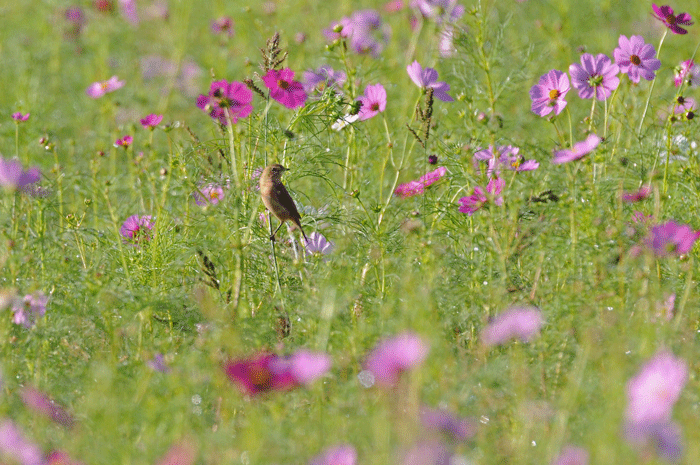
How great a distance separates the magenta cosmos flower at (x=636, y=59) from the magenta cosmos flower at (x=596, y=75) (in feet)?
0.10

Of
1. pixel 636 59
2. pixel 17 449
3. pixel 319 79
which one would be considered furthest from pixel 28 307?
pixel 636 59

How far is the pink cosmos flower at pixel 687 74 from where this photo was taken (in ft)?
6.01

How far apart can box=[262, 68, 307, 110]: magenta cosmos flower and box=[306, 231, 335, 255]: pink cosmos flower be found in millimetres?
293

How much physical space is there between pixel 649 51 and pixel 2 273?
4.99 ft

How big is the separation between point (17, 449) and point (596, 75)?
1.42 meters

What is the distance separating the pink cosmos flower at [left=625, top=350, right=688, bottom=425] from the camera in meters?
0.96

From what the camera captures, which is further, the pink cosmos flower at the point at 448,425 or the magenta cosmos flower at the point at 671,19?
the magenta cosmos flower at the point at 671,19

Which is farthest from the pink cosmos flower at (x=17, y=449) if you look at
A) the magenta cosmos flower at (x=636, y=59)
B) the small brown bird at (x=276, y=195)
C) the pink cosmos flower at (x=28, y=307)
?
the magenta cosmos flower at (x=636, y=59)

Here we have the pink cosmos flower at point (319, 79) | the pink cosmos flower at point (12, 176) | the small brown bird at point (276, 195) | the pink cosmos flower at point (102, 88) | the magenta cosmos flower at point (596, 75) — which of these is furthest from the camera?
the pink cosmos flower at point (102, 88)

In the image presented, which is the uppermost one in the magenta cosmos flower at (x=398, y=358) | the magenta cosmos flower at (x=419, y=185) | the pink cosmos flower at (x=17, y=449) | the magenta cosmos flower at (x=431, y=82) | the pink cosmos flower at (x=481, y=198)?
the magenta cosmos flower at (x=398, y=358)

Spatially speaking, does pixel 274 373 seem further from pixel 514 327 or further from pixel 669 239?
pixel 669 239

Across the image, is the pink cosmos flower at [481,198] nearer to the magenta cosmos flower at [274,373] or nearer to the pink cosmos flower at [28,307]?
the magenta cosmos flower at [274,373]

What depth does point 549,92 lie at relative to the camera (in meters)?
1.83

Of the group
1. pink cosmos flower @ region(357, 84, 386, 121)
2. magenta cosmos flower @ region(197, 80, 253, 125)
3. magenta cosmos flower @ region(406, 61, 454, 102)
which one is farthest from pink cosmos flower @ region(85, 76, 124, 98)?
magenta cosmos flower @ region(406, 61, 454, 102)
